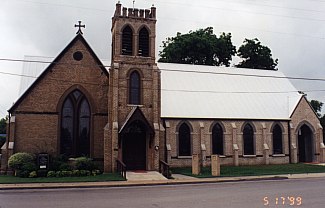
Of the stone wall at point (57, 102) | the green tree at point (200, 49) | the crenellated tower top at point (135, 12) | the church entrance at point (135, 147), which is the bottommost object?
the church entrance at point (135, 147)

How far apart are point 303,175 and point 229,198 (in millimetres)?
13858

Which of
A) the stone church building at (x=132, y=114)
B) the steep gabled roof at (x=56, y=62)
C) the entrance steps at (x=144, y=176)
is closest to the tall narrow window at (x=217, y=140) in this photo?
the stone church building at (x=132, y=114)

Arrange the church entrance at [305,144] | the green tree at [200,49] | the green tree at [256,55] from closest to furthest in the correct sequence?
the church entrance at [305,144] < the green tree at [200,49] < the green tree at [256,55]

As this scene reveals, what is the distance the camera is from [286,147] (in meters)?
36.9

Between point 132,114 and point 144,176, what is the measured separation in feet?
16.3

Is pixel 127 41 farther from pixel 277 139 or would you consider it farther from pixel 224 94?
pixel 277 139

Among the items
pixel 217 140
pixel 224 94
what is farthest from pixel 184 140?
pixel 224 94

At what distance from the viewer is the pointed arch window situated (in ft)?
96.0

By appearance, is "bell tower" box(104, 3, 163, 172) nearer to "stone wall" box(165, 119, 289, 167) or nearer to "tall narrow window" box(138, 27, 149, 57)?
"tall narrow window" box(138, 27, 149, 57)

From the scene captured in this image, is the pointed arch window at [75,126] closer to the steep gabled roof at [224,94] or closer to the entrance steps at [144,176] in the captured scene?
the entrance steps at [144,176]

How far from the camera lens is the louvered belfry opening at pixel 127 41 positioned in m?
29.3

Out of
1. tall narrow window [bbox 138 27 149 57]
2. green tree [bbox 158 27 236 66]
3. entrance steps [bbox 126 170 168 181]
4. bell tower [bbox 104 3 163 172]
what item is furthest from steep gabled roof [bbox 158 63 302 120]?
green tree [bbox 158 27 236 66]

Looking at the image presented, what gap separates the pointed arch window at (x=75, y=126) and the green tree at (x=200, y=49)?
24.1 meters

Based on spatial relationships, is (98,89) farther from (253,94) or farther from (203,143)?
(253,94)
